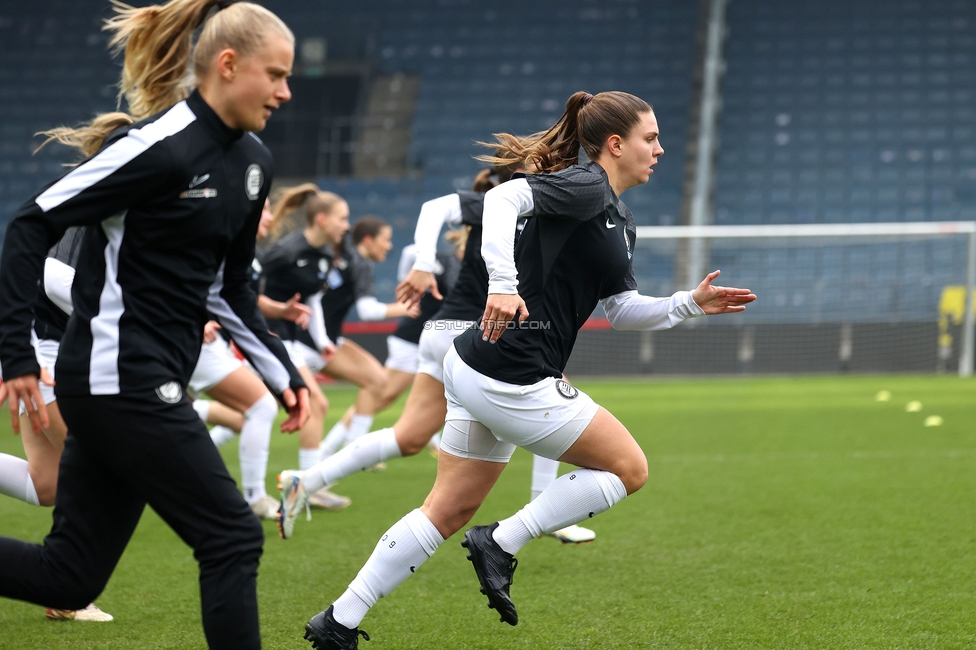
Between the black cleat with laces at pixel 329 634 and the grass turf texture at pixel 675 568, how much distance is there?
450mm

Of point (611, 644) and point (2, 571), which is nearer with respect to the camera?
point (2, 571)

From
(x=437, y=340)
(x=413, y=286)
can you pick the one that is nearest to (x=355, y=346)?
(x=437, y=340)

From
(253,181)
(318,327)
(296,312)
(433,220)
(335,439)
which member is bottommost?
(335,439)

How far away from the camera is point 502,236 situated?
2.97 metres

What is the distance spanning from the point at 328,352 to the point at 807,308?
1142 centimetres

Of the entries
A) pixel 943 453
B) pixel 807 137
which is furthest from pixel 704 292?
pixel 807 137

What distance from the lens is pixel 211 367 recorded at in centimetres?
510

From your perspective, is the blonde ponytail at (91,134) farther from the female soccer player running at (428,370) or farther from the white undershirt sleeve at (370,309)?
the white undershirt sleeve at (370,309)

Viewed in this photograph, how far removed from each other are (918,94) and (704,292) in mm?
19609

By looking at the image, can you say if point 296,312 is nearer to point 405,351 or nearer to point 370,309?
point 370,309

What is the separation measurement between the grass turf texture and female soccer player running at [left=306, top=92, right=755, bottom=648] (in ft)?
1.60

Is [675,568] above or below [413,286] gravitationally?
below

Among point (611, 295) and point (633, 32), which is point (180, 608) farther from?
point (633, 32)

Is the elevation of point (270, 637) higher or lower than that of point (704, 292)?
lower
